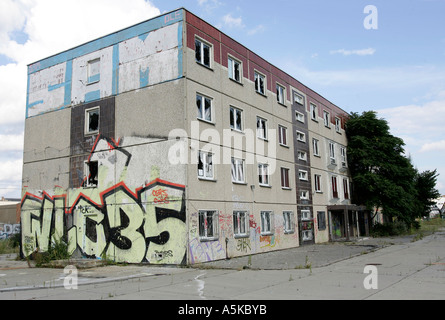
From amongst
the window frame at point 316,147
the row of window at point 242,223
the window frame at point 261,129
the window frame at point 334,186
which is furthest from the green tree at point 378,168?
the window frame at point 261,129

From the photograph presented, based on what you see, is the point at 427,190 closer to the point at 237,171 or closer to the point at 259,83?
the point at 259,83

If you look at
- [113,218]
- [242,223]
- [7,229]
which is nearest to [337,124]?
[242,223]

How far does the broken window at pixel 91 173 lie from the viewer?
18.9 meters

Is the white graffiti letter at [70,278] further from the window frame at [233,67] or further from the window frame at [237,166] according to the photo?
the window frame at [233,67]

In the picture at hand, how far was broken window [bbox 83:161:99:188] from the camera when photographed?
62.0 feet

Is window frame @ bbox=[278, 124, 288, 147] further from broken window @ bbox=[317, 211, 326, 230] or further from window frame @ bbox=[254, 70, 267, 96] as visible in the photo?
broken window @ bbox=[317, 211, 326, 230]

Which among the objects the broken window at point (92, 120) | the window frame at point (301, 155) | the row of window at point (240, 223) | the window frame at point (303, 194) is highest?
the broken window at point (92, 120)

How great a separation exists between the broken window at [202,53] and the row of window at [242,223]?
6.78 metres

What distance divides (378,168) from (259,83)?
56.6 ft

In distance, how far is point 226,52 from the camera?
65.1 feet

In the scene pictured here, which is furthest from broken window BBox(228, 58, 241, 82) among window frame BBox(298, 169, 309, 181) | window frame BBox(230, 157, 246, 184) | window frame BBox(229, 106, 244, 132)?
window frame BBox(298, 169, 309, 181)

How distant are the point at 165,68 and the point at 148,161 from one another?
407cm
